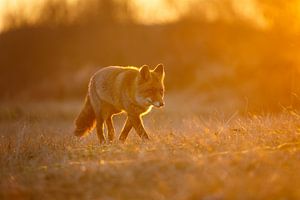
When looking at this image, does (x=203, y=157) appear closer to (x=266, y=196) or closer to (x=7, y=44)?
(x=266, y=196)

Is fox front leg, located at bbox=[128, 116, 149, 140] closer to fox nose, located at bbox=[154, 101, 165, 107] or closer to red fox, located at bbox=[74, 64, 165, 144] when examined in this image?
red fox, located at bbox=[74, 64, 165, 144]

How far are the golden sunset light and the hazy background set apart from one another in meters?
0.10

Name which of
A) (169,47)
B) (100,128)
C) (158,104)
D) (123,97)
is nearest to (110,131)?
(100,128)

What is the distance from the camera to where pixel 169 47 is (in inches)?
1471

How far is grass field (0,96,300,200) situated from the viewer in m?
6.17

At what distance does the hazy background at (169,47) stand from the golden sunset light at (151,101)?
96 mm

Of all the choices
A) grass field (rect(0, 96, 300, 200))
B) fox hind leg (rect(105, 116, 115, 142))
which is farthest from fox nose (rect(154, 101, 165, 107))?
fox hind leg (rect(105, 116, 115, 142))

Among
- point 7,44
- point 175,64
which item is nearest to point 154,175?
point 175,64

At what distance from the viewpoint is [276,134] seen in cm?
917

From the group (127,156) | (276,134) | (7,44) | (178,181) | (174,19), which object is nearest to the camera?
(178,181)

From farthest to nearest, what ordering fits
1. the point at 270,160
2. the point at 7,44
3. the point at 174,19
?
the point at 7,44
the point at 174,19
the point at 270,160

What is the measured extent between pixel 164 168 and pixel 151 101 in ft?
12.4

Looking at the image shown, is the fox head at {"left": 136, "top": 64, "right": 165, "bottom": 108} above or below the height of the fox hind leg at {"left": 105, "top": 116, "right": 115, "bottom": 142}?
above

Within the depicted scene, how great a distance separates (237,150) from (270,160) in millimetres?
904
